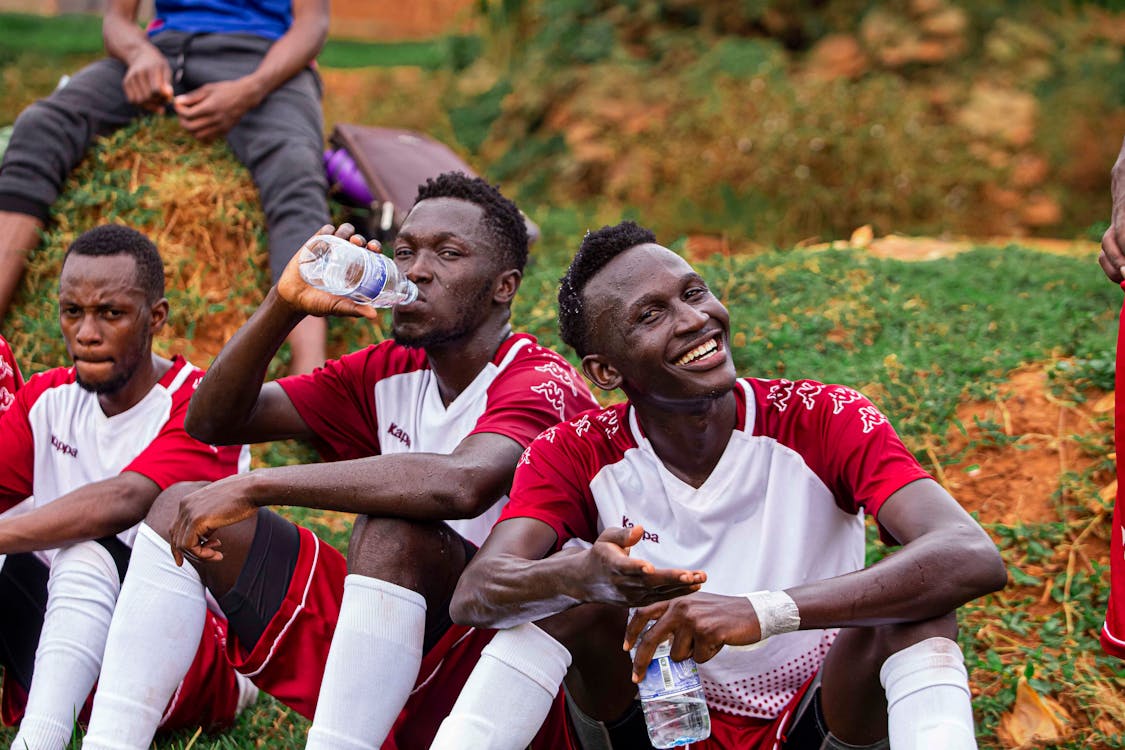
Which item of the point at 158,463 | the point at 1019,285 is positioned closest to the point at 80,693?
the point at 158,463

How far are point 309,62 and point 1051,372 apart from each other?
10.7 feet

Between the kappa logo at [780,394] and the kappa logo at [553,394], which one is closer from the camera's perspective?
the kappa logo at [780,394]

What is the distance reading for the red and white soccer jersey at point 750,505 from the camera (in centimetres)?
285

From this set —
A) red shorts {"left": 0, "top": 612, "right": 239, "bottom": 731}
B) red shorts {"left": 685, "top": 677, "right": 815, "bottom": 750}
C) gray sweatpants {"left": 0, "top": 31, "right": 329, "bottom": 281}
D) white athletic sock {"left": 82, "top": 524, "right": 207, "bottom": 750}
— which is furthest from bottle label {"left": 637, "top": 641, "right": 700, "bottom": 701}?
gray sweatpants {"left": 0, "top": 31, "right": 329, "bottom": 281}

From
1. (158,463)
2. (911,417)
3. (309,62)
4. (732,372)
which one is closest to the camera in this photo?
(732,372)

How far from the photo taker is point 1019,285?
5613mm

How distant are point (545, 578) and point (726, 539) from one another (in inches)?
20.1

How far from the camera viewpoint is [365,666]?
2.78m

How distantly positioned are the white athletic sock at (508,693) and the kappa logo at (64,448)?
1540 mm

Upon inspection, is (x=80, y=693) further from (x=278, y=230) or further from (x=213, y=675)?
(x=278, y=230)

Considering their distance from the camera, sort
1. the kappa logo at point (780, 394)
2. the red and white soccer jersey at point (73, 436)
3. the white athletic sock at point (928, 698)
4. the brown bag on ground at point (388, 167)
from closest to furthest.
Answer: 1. the white athletic sock at point (928, 698)
2. the kappa logo at point (780, 394)
3. the red and white soccer jersey at point (73, 436)
4. the brown bag on ground at point (388, 167)

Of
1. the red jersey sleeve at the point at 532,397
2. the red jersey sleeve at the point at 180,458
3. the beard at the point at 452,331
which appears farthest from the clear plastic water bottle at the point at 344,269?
the red jersey sleeve at the point at 180,458

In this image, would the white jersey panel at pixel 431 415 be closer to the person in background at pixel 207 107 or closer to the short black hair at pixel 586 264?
the short black hair at pixel 586 264

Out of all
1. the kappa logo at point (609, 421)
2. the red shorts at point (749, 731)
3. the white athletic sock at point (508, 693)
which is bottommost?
the red shorts at point (749, 731)
